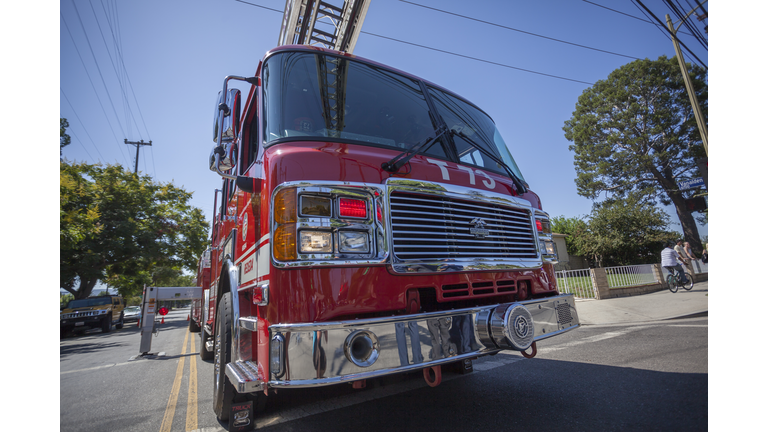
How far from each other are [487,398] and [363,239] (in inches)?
82.0

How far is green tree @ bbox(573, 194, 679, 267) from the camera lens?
2144 cm

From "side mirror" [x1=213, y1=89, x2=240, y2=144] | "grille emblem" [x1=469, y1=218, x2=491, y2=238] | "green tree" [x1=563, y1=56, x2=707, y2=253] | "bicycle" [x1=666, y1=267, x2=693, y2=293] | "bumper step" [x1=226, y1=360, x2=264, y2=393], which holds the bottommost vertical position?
"bicycle" [x1=666, y1=267, x2=693, y2=293]

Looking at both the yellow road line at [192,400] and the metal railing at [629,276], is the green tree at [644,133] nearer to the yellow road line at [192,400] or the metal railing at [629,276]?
the metal railing at [629,276]

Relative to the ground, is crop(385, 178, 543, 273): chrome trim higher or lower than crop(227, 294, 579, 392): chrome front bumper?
higher

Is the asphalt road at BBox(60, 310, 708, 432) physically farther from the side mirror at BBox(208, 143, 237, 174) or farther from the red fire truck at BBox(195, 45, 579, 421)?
the side mirror at BBox(208, 143, 237, 174)

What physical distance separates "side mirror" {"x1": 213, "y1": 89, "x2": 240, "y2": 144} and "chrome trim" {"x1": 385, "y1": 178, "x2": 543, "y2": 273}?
1.30 m

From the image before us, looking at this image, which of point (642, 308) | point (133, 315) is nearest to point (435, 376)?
point (642, 308)

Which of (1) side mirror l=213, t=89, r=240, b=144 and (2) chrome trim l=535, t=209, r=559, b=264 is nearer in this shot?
(1) side mirror l=213, t=89, r=240, b=144

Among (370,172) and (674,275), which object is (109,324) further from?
(674,275)

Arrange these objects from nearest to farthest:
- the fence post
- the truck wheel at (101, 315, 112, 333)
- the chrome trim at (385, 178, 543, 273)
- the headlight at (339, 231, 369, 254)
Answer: the headlight at (339, 231, 369, 254)
the chrome trim at (385, 178, 543, 273)
the fence post
the truck wheel at (101, 315, 112, 333)

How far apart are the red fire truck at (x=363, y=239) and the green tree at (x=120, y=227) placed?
11.6 m

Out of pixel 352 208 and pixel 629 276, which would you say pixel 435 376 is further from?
pixel 629 276

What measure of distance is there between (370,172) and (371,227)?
1.16 ft

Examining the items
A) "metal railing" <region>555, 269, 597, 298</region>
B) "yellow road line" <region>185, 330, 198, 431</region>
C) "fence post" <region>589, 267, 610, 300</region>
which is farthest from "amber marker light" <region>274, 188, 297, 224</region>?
"fence post" <region>589, 267, 610, 300</region>
